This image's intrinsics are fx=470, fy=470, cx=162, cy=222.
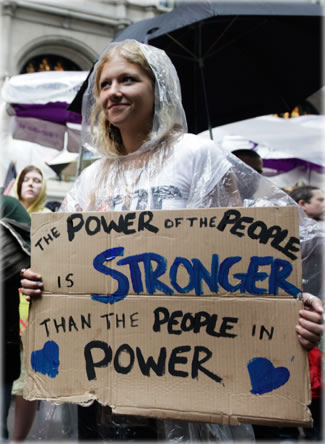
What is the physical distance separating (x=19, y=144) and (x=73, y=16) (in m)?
9.06

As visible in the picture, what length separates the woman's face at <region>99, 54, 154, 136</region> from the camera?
1.58m

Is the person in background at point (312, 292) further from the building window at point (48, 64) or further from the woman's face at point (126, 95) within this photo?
the building window at point (48, 64)

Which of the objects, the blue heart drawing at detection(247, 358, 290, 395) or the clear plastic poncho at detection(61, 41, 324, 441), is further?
the clear plastic poncho at detection(61, 41, 324, 441)

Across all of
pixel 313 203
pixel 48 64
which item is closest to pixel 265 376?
pixel 313 203

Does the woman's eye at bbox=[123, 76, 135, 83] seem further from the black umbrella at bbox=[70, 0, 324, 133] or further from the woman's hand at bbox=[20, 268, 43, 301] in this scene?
the black umbrella at bbox=[70, 0, 324, 133]

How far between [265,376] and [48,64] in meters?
13.9

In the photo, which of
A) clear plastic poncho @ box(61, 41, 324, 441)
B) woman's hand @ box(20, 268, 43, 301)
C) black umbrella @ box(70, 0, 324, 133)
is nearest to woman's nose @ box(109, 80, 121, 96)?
clear plastic poncho @ box(61, 41, 324, 441)

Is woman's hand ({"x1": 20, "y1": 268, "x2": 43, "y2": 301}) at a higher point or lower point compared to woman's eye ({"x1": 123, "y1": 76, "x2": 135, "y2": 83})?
lower

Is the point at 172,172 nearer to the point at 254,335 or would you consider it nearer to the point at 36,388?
the point at 254,335

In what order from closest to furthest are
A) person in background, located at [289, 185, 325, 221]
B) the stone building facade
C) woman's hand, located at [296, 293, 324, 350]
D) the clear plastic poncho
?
woman's hand, located at [296, 293, 324, 350]
the clear plastic poncho
person in background, located at [289, 185, 325, 221]
the stone building facade

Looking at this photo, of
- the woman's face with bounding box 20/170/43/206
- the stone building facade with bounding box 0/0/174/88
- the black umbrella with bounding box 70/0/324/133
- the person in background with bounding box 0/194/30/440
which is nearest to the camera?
the person in background with bounding box 0/194/30/440

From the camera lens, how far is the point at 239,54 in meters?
3.87

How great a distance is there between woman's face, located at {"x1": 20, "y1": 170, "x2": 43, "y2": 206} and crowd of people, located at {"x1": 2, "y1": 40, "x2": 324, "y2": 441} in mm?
1739

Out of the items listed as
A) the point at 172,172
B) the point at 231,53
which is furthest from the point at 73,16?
the point at 172,172
